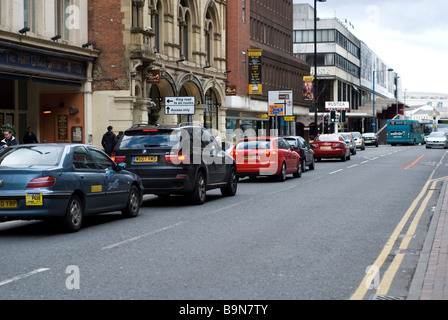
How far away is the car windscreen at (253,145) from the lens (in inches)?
987

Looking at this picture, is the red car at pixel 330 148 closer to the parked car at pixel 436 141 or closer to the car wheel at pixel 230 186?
the car wheel at pixel 230 186

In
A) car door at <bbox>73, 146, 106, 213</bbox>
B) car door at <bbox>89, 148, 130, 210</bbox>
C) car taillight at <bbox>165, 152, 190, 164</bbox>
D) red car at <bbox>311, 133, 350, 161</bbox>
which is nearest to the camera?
car door at <bbox>73, 146, 106, 213</bbox>

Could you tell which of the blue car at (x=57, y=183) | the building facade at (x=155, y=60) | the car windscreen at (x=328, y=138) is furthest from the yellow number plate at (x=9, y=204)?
the car windscreen at (x=328, y=138)

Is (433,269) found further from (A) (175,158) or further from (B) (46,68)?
(B) (46,68)

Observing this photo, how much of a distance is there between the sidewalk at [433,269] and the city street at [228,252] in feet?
0.58

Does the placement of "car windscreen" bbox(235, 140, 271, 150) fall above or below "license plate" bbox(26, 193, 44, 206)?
above

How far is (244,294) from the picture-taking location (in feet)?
24.0

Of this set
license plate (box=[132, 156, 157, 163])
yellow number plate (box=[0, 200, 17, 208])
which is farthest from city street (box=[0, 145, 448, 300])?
license plate (box=[132, 156, 157, 163])

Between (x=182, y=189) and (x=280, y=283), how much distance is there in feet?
28.2

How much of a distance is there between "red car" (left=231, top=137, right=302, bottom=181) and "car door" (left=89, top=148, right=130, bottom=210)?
1089 cm

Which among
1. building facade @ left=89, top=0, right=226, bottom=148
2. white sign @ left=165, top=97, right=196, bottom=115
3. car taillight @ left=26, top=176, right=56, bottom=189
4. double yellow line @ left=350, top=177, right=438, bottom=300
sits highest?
building facade @ left=89, top=0, right=226, bottom=148

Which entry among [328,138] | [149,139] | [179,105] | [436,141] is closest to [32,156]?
[149,139]

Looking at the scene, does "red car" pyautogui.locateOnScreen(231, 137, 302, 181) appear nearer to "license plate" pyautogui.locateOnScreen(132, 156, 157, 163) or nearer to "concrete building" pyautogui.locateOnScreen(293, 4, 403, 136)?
"license plate" pyautogui.locateOnScreen(132, 156, 157, 163)

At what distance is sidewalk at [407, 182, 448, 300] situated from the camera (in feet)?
23.2
